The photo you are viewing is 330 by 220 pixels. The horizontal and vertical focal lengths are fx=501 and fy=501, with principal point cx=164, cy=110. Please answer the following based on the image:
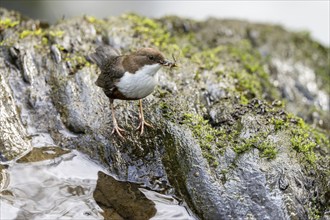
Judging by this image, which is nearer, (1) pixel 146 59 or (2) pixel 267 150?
(2) pixel 267 150

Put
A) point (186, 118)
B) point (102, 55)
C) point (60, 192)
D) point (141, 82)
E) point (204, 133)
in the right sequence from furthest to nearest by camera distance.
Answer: point (102, 55)
point (186, 118)
point (204, 133)
point (141, 82)
point (60, 192)

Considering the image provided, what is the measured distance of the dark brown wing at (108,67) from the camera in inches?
177

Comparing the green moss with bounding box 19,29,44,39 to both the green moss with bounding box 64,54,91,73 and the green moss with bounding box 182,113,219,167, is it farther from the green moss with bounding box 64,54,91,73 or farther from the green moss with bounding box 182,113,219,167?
the green moss with bounding box 182,113,219,167

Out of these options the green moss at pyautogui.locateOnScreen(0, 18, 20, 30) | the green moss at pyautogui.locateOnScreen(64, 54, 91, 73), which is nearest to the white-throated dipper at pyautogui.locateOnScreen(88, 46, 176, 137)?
the green moss at pyautogui.locateOnScreen(64, 54, 91, 73)

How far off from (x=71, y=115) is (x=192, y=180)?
1455mm

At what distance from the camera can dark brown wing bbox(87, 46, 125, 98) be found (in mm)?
4496

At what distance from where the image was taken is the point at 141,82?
4.32m

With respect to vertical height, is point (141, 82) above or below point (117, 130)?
above

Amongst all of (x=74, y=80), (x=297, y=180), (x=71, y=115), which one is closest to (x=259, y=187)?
(x=297, y=180)

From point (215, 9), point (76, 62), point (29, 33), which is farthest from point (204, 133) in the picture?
point (215, 9)

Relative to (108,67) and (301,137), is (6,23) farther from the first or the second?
(301,137)

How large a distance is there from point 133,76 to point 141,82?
11 centimetres

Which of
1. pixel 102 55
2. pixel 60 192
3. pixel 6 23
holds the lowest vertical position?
pixel 60 192

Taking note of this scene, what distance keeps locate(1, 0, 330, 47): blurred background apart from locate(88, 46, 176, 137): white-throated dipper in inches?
238
